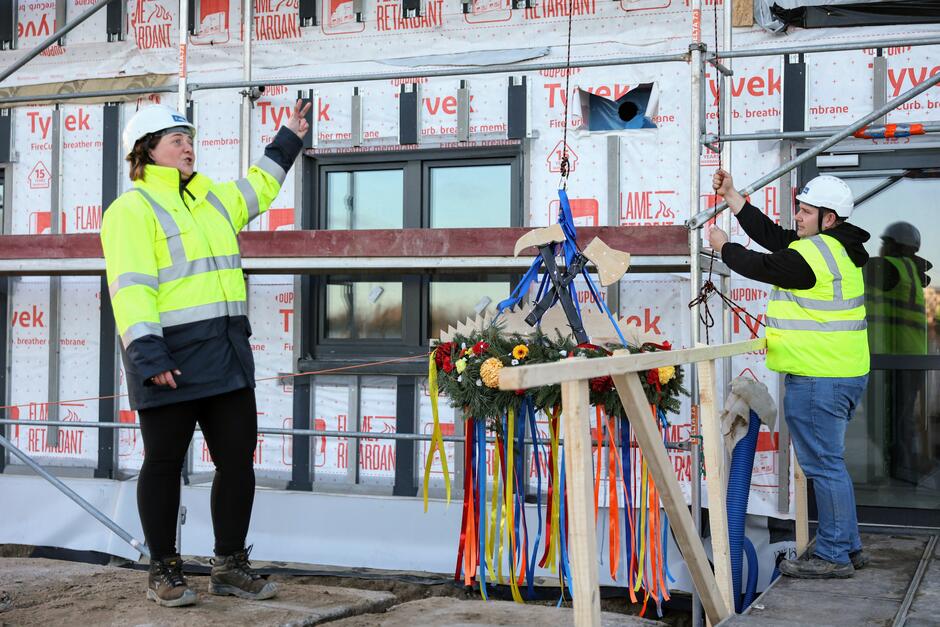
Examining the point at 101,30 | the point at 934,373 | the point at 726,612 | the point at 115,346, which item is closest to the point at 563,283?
the point at 726,612

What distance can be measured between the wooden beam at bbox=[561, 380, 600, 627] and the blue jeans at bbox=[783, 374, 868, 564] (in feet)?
7.29

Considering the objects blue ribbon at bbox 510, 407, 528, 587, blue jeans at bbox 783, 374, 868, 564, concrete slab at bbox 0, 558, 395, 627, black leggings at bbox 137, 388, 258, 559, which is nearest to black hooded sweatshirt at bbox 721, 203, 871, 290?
blue jeans at bbox 783, 374, 868, 564

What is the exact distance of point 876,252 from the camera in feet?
20.2

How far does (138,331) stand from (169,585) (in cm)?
92

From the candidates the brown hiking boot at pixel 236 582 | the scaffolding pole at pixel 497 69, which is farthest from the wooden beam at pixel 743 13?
the brown hiking boot at pixel 236 582

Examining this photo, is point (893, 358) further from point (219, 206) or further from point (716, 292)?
point (219, 206)

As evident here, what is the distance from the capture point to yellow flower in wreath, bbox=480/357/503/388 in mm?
4543

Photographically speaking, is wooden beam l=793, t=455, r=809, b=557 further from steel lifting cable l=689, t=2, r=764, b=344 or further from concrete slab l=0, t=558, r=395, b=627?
concrete slab l=0, t=558, r=395, b=627

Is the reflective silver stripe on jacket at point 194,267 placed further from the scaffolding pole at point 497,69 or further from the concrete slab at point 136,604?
the scaffolding pole at point 497,69

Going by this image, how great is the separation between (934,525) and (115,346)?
5324 mm

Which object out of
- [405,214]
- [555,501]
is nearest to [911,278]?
[555,501]

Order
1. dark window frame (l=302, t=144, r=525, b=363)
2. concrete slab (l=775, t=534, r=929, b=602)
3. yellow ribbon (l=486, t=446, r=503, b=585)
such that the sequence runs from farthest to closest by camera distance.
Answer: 1. dark window frame (l=302, t=144, r=525, b=363)
2. yellow ribbon (l=486, t=446, r=503, b=585)
3. concrete slab (l=775, t=534, r=929, b=602)

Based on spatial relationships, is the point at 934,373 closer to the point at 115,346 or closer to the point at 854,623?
the point at 854,623

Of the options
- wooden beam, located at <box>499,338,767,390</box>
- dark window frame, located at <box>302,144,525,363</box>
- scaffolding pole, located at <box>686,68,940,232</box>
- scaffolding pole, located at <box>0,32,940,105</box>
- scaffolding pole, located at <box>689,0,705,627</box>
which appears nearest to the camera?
wooden beam, located at <box>499,338,767,390</box>
